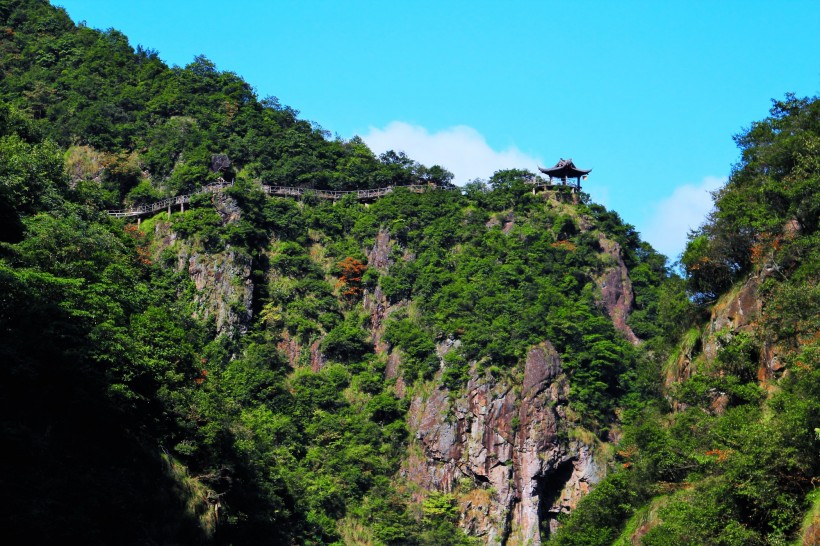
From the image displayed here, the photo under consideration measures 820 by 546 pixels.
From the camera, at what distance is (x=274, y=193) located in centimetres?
7725

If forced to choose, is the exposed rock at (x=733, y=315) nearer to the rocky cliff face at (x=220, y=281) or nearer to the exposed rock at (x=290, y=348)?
the exposed rock at (x=290, y=348)

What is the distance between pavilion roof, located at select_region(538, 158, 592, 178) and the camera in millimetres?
80250

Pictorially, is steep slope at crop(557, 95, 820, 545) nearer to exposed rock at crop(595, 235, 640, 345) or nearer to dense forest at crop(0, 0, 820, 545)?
dense forest at crop(0, 0, 820, 545)

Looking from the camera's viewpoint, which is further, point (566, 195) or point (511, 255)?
point (566, 195)

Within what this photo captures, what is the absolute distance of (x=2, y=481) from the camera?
24.0 meters

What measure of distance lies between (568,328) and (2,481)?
43832mm

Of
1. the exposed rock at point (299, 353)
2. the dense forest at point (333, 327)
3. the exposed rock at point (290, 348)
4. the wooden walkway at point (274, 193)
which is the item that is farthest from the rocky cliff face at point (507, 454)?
the wooden walkway at point (274, 193)

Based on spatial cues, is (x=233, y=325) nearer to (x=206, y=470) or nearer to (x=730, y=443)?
(x=206, y=470)

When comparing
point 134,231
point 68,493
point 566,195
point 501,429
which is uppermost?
point 566,195

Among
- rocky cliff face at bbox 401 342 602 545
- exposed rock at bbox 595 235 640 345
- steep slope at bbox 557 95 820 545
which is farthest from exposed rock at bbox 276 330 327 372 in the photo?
steep slope at bbox 557 95 820 545

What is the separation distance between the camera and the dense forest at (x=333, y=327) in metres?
28.5

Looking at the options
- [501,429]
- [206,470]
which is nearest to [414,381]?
[501,429]

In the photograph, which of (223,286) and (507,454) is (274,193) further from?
(507,454)

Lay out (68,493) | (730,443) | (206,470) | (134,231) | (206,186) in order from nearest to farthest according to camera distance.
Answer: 1. (68,493)
2. (730,443)
3. (206,470)
4. (134,231)
5. (206,186)
